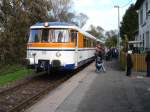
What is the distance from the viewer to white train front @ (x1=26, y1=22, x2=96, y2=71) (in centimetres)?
2041

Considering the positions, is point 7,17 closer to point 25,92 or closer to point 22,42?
point 22,42

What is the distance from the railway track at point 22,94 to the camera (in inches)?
521

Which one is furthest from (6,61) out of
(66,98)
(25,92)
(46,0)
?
(66,98)

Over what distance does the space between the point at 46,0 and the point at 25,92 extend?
1065 inches

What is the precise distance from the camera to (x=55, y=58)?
20.4 m

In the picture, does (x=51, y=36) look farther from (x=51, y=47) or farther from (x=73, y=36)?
(x=73, y=36)

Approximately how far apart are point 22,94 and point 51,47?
477 cm

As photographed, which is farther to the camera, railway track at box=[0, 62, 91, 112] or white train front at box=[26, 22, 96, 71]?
white train front at box=[26, 22, 96, 71]

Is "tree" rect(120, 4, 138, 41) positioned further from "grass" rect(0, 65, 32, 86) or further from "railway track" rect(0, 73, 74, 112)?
"railway track" rect(0, 73, 74, 112)

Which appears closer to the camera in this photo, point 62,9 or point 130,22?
point 62,9

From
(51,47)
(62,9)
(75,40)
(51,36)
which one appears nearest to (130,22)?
(62,9)

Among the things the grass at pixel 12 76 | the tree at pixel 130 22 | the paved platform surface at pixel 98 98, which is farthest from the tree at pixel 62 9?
the paved platform surface at pixel 98 98

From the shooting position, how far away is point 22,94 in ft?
54.1

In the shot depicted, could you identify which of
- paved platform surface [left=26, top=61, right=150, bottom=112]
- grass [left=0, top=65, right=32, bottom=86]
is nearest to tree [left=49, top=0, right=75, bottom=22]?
grass [left=0, top=65, right=32, bottom=86]
